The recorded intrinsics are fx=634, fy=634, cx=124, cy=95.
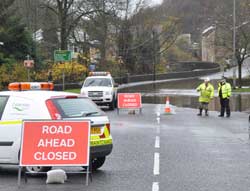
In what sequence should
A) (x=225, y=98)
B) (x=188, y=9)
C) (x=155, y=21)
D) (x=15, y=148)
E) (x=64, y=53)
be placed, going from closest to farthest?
(x=15, y=148), (x=225, y=98), (x=64, y=53), (x=155, y=21), (x=188, y=9)

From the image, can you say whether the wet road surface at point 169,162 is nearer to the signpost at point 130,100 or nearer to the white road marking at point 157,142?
the white road marking at point 157,142

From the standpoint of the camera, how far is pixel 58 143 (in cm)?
1021

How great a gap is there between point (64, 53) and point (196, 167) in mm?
31822

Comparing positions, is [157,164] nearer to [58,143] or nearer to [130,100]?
[58,143]

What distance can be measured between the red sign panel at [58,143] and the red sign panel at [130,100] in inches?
757

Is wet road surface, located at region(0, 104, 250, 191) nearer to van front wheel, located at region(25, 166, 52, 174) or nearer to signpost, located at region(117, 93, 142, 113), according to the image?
van front wheel, located at region(25, 166, 52, 174)

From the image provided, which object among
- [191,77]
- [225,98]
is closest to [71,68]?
[191,77]

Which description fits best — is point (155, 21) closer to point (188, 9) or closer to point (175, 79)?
point (175, 79)

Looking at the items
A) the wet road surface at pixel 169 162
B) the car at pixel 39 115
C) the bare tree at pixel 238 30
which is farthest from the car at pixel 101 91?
the bare tree at pixel 238 30

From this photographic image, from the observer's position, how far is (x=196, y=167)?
1216cm

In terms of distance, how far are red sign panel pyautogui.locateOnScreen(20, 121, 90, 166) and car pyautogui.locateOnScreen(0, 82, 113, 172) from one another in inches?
29.8

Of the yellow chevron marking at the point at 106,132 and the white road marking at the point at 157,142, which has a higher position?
the yellow chevron marking at the point at 106,132

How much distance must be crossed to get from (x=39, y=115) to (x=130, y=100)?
18636mm

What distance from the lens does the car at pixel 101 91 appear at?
3256 centimetres
